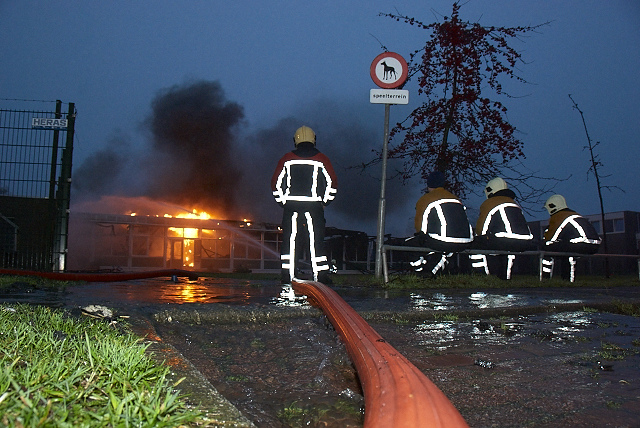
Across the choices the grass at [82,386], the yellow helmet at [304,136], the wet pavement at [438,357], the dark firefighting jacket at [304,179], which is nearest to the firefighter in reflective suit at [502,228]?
the dark firefighting jacket at [304,179]

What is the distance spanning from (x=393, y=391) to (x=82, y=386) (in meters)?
0.95

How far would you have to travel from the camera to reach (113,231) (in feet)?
62.7

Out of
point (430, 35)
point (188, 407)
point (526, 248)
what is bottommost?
point (188, 407)

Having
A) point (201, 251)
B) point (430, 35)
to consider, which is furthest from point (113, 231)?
point (430, 35)

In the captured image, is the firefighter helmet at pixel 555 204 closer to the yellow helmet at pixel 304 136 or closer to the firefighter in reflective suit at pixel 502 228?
the firefighter in reflective suit at pixel 502 228

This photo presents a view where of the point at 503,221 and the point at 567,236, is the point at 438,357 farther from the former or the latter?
the point at 567,236

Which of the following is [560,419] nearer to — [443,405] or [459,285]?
[443,405]

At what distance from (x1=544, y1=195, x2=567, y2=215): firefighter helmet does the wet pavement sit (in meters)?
6.70

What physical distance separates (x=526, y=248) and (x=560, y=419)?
747 cm

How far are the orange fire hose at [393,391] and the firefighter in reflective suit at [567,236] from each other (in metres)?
8.41

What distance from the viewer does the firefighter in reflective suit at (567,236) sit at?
387 inches

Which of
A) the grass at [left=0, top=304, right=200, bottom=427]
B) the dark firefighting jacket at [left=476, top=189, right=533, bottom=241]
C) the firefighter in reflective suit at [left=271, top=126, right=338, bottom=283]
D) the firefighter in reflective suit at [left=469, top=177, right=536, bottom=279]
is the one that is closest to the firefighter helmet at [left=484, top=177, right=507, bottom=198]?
the firefighter in reflective suit at [left=469, top=177, right=536, bottom=279]

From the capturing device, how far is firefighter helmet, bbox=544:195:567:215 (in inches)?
430

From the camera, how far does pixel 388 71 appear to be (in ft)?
27.0
